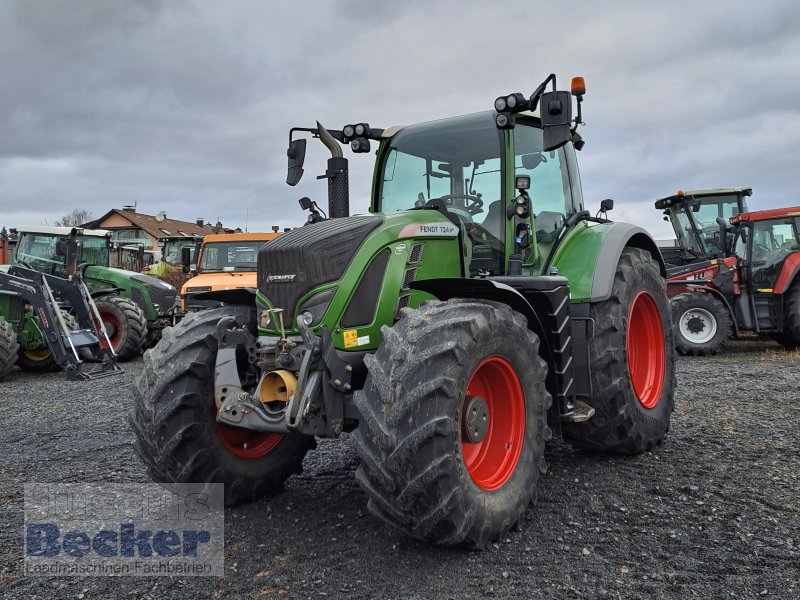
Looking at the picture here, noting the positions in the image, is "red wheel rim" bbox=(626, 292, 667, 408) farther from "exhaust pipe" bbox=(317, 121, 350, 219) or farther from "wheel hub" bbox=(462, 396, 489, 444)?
"exhaust pipe" bbox=(317, 121, 350, 219)

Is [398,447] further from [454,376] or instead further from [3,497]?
[3,497]

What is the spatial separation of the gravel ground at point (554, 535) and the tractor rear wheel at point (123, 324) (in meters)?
6.69

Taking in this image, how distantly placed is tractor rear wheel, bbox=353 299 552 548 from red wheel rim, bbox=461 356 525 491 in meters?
0.01

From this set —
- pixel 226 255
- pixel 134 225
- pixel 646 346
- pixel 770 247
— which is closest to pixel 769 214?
pixel 770 247

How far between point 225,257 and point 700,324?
832 centimetres

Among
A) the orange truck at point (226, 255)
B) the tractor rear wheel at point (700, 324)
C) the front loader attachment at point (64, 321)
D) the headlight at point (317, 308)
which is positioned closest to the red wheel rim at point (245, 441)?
the headlight at point (317, 308)

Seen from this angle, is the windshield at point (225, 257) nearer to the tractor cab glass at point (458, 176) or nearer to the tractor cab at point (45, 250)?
the tractor cab at point (45, 250)

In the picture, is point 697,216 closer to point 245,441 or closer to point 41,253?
point 245,441

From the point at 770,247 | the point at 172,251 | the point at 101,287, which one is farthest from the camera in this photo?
the point at 172,251

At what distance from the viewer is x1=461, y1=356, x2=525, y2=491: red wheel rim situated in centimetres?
338

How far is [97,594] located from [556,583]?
6.29 ft

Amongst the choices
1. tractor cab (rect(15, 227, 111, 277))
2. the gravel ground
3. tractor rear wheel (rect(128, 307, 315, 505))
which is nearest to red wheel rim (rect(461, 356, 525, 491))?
the gravel ground

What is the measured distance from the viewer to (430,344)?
117 inches

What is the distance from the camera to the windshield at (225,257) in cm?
1276
